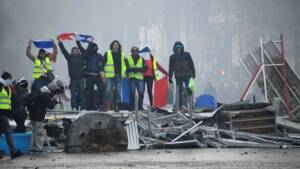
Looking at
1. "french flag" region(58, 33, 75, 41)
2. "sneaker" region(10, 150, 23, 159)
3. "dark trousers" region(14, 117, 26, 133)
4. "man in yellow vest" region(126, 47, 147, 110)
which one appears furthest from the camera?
"french flag" region(58, 33, 75, 41)

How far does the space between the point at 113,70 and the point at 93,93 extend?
32.1 inches

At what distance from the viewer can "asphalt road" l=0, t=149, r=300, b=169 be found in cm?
1336

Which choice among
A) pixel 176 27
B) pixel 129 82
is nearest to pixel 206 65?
pixel 176 27

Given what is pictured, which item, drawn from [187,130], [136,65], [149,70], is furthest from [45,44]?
[187,130]

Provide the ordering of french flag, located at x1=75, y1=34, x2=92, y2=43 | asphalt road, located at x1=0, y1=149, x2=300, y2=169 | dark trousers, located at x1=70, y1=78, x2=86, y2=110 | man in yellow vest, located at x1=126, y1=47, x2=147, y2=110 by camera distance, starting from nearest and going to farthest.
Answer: asphalt road, located at x1=0, y1=149, x2=300, y2=169
dark trousers, located at x1=70, y1=78, x2=86, y2=110
man in yellow vest, located at x1=126, y1=47, x2=147, y2=110
french flag, located at x1=75, y1=34, x2=92, y2=43

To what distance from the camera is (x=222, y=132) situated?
19406mm

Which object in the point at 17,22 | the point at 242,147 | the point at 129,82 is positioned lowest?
the point at 242,147

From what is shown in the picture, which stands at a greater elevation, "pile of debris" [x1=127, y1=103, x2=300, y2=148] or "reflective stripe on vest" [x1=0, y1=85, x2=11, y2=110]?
"reflective stripe on vest" [x1=0, y1=85, x2=11, y2=110]

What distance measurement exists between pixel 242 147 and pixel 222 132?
1.17 meters

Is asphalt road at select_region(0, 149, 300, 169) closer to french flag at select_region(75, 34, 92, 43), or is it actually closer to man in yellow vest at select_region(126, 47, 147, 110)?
man in yellow vest at select_region(126, 47, 147, 110)

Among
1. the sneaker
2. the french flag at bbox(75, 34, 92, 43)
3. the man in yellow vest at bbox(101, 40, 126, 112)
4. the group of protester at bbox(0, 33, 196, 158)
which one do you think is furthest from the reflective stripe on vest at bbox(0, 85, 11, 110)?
the french flag at bbox(75, 34, 92, 43)

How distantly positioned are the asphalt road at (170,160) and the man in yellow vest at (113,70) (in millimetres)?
4752

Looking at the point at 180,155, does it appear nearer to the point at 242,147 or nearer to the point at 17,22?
the point at 242,147

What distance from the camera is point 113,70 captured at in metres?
21.8
